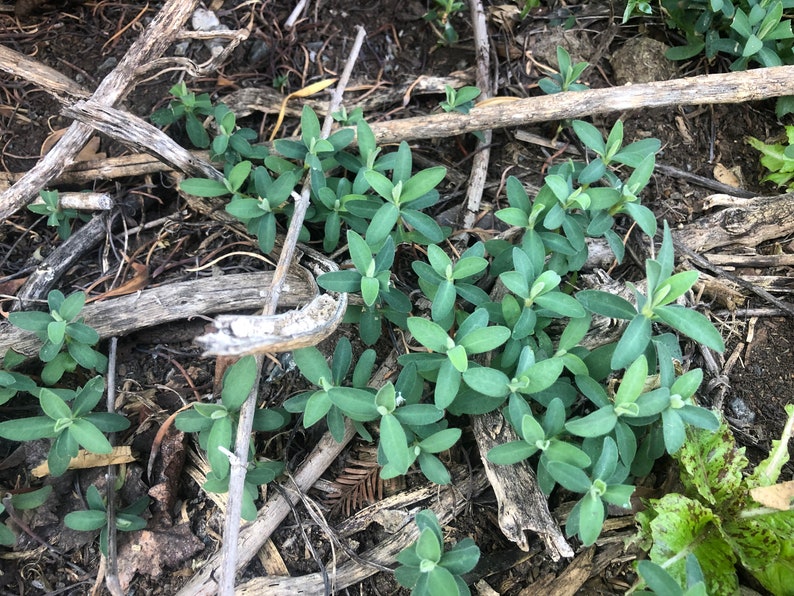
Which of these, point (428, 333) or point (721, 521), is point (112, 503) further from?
point (721, 521)

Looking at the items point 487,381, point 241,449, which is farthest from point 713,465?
point 241,449

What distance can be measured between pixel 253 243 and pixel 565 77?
1.76 m

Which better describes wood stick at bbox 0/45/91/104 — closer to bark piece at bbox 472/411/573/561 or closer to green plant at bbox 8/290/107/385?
green plant at bbox 8/290/107/385

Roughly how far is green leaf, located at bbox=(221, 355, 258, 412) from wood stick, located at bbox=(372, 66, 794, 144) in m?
1.36

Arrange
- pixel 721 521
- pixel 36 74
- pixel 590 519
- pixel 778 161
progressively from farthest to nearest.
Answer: pixel 778 161, pixel 36 74, pixel 721 521, pixel 590 519

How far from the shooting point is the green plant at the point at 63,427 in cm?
231

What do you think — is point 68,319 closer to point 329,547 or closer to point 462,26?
point 329,547

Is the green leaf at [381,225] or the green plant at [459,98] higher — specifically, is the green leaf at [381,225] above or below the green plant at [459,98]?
below

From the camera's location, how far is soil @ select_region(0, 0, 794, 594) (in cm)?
248

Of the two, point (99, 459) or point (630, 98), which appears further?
point (630, 98)

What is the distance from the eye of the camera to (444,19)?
3416 mm

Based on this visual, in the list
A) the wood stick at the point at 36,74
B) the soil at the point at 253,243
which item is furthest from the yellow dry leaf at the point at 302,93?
the wood stick at the point at 36,74

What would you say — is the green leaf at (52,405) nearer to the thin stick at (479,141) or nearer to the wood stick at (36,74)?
the wood stick at (36,74)

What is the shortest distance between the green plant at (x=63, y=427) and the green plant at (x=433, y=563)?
4.05ft
